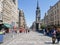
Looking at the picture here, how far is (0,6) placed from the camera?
194ft

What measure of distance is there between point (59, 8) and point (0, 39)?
85.6 meters

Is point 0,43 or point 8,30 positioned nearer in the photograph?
point 0,43

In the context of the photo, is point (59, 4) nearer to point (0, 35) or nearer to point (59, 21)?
point (59, 21)

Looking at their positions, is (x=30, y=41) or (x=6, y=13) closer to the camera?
(x=30, y=41)

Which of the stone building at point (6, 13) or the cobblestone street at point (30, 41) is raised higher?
the stone building at point (6, 13)

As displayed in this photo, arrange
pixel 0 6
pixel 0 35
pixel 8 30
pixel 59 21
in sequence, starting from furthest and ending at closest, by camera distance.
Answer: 1. pixel 59 21
2. pixel 8 30
3. pixel 0 6
4. pixel 0 35

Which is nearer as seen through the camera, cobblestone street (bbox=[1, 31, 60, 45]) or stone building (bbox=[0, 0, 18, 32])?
cobblestone street (bbox=[1, 31, 60, 45])

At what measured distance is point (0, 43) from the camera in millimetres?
23688

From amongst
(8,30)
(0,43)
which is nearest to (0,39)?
(0,43)

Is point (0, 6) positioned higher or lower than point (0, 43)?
higher

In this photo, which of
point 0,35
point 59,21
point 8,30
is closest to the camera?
point 0,35

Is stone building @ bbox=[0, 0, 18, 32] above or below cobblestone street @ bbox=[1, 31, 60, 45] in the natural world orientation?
above

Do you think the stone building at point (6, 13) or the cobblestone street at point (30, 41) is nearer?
the cobblestone street at point (30, 41)

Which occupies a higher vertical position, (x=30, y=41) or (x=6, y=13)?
(x=6, y=13)
